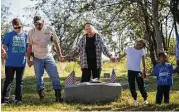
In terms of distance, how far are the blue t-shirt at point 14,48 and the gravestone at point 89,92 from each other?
4.35 feet

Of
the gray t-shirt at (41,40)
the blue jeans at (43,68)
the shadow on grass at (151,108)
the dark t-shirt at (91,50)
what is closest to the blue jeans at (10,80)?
the blue jeans at (43,68)

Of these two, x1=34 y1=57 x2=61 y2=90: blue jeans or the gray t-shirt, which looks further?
x1=34 y1=57 x2=61 y2=90: blue jeans

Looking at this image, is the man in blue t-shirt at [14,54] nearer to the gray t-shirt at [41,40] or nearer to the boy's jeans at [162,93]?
the gray t-shirt at [41,40]

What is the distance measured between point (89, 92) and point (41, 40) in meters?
1.57

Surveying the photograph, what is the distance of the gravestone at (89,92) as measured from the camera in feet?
35.5

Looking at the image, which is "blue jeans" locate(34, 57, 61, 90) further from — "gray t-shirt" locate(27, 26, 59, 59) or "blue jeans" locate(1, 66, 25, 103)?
"blue jeans" locate(1, 66, 25, 103)

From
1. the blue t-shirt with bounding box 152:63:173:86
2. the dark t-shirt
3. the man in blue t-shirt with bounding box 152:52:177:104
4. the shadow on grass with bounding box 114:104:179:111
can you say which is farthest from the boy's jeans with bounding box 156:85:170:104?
the dark t-shirt

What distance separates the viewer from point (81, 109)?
9.27m

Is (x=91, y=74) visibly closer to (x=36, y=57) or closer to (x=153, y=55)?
(x=36, y=57)

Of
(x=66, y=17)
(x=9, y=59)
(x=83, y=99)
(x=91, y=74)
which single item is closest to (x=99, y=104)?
(x=83, y=99)

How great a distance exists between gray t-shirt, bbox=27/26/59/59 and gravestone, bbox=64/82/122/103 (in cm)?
102

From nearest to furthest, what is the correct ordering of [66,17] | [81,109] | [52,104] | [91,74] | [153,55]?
[81,109] < [52,104] < [91,74] < [66,17] < [153,55]

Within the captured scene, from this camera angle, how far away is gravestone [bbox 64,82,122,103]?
10812 millimetres

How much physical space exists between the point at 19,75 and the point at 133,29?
965 inches
